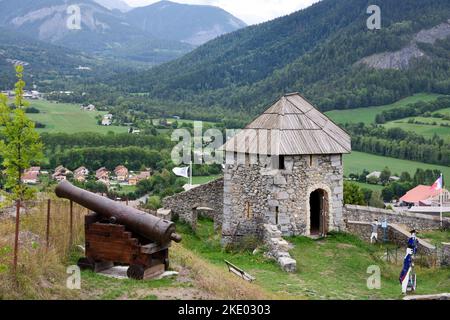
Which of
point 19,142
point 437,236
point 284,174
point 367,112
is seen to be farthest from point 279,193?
point 367,112

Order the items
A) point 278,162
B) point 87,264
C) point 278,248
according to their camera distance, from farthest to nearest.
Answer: point 278,162
point 278,248
point 87,264

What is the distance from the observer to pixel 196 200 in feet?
75.8

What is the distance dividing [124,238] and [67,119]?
8905cm

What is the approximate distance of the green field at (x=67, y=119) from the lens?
86644 millimetres

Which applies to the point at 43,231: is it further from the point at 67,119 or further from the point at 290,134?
the point at 67,119

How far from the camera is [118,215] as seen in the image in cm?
1132

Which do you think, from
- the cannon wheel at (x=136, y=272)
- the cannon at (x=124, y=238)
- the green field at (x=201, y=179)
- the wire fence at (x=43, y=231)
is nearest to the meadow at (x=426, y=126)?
the green field at (x=201, y=179)

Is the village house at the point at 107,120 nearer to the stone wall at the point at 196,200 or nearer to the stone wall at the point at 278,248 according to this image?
the stone wall at the point at 196,200

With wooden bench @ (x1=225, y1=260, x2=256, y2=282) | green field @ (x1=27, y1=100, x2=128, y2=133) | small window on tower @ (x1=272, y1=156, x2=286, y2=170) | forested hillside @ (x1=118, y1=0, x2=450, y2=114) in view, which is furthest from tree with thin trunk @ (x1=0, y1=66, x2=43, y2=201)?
forested hillside @ (x1=118, y1=0, x2=450, y2=114)

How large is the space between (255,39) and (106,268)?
550 ft

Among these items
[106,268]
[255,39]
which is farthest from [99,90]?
[106,268]

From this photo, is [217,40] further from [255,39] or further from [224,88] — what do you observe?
[224,88]

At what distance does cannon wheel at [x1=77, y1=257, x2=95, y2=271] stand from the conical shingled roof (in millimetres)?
8001

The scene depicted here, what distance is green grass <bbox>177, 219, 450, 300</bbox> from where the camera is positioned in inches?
511
